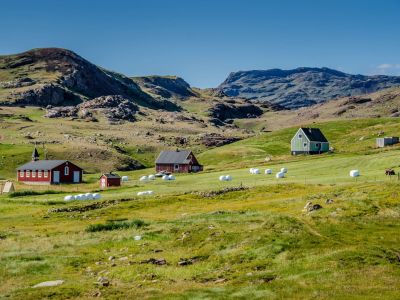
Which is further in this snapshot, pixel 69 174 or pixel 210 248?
pixel 69 174

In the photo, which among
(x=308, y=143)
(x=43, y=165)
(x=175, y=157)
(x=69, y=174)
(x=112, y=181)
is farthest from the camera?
(x=308, y=143)

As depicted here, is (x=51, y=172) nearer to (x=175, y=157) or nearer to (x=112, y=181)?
(x=112, y=181)

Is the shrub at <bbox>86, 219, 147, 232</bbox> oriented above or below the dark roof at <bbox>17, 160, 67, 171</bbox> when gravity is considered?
below

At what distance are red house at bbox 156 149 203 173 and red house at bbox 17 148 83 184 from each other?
107 feet

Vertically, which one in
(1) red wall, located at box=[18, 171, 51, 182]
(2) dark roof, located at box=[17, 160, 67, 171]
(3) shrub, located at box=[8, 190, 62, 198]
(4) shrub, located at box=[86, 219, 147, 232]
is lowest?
(4) shrub, located at box=[86, 219, 147, 232]

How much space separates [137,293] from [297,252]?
453 inches

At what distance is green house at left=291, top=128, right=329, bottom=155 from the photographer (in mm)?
161375

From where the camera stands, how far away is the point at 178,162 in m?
152

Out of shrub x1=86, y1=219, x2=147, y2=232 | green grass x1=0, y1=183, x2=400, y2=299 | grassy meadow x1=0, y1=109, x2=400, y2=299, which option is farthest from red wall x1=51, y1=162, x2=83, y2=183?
shrub x1=86, y1=219, x2=147, y2=232

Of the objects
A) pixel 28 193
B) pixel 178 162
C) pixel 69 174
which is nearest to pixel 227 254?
pixel 28 193

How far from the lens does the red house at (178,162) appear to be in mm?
150250

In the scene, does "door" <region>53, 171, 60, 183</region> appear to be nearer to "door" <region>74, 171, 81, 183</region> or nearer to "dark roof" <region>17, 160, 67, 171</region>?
"dark roof" <region>17, 160, 67, 171</region>

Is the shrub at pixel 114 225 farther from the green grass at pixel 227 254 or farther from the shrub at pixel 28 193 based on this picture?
the shrub at pixel 28 193

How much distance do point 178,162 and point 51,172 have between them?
4088 centimetres
